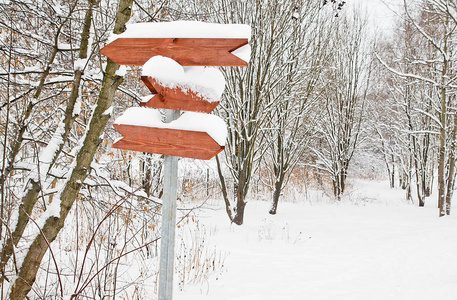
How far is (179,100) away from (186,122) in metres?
0.14

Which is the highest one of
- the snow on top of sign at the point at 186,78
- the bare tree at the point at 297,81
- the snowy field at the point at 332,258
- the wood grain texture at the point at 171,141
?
the bare tree at the point at 297,81

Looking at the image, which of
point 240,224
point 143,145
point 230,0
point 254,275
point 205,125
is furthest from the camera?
point 240,224

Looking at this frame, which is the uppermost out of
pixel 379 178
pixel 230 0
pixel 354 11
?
pixel 354 11

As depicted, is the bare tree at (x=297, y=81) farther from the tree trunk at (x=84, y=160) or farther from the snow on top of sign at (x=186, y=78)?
the snow on top of sign at (x=186, y=78)

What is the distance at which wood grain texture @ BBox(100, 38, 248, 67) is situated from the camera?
155 centimetres

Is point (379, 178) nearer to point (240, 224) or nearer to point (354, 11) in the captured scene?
point (354, 11)

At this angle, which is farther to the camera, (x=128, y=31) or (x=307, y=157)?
(x=307, y=157)

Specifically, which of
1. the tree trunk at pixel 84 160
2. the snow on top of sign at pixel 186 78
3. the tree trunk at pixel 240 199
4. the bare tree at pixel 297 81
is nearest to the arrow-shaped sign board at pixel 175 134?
the snow on top of sign at pixel 186 78

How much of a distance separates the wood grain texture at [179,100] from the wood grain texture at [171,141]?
14cm

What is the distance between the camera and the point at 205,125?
1540mm

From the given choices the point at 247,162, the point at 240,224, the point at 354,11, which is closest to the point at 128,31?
the point at 247,162

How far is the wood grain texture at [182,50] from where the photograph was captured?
5.07 ft

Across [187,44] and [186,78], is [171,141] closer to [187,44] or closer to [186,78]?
[186,78]

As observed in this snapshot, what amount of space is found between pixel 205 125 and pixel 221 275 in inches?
120
